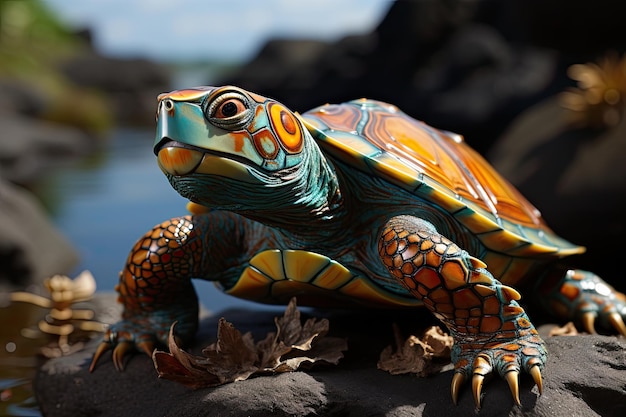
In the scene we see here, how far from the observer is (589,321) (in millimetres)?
1790

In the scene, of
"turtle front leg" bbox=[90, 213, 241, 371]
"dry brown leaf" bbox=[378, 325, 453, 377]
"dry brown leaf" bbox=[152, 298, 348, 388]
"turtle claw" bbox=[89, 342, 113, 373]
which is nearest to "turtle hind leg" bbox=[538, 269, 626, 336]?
"dry brown leaf" bbox=[378, 325, 453, 377]

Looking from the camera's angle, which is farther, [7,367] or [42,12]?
[42,12]

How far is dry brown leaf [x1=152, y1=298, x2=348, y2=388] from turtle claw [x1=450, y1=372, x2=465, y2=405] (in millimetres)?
252

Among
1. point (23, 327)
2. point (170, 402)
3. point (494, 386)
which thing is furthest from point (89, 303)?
point (494, 386)

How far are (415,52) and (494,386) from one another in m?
9.21

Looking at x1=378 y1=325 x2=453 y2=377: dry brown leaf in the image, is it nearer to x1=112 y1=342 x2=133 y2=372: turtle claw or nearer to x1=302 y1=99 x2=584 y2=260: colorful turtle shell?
x1=302 y1=99 x2=584 y2=260: colorful turtle shell

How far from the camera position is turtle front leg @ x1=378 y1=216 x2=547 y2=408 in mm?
1317

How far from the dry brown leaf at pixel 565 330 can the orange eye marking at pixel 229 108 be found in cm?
98

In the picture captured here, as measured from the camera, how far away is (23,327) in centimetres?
242

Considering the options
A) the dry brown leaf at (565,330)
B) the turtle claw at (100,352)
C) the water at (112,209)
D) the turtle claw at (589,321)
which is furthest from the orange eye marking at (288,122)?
the water at (112,209)

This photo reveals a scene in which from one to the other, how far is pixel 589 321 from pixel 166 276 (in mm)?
1064

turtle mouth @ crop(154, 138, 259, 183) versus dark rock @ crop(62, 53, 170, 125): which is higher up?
dark rock @ crop(62, 53, 170, 125)

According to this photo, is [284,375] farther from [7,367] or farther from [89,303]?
[89,303]

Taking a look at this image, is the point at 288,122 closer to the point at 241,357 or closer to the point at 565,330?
the point at 241,357
